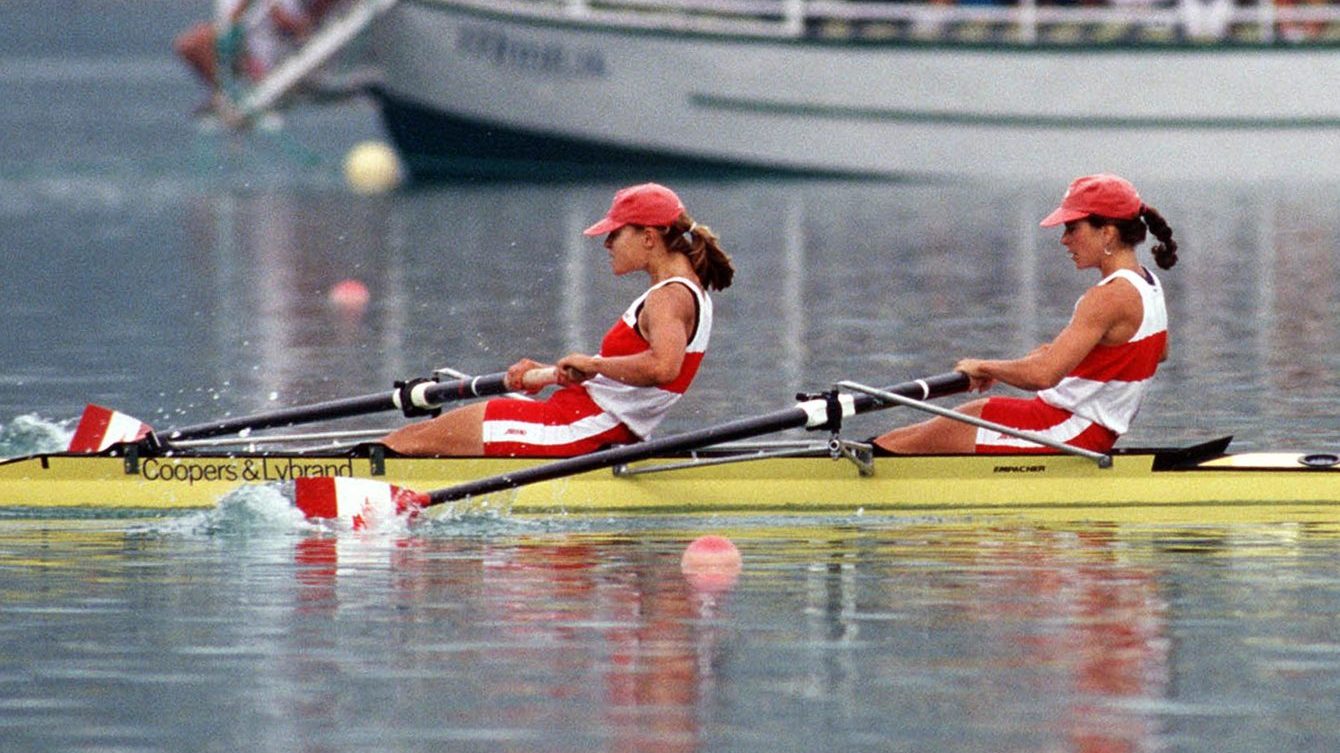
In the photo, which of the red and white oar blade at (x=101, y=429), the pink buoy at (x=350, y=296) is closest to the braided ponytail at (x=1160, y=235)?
the red and white oar blade at (x=101, y=429)

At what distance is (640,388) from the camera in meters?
13.3

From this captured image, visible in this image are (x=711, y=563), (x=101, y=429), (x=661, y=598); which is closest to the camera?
(x=661, y=598)

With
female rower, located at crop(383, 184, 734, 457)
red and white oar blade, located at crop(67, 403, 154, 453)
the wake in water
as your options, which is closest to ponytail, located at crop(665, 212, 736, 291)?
female rower, located at crop(383, 184, 734, 457)

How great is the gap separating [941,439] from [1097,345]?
2.87 ft

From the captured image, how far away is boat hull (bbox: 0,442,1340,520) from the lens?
43.7 feet

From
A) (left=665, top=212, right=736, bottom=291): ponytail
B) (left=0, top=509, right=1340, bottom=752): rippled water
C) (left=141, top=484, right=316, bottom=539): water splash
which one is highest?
(left=665, top=212, right=736, bottom=291): ponytail

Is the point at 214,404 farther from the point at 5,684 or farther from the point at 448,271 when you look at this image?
the point at 448,271

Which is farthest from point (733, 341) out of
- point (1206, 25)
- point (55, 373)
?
point (1206, 25)

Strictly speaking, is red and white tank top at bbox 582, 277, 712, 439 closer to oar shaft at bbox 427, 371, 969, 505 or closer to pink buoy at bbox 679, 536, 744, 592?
oar shaft at bbox 427, 371, 969, 505

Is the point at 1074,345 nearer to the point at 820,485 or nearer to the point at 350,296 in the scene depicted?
the point at 820,485

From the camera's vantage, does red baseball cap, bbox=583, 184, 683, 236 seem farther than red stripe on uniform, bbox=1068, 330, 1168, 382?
No

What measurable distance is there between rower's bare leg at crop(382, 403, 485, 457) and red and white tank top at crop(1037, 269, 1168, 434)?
2.47m

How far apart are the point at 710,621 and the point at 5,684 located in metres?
2.48

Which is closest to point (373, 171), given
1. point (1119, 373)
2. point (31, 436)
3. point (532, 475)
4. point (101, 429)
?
point (31, 436)
